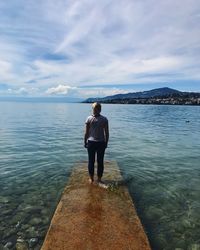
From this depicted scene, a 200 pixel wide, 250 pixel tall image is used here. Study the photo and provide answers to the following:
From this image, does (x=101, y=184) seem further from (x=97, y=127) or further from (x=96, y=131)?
Answer: (x=97, y=127)

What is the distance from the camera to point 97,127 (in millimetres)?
10836

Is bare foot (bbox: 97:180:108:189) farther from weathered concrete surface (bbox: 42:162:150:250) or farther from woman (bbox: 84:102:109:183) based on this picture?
woman (bbox: 84:102:109:183)

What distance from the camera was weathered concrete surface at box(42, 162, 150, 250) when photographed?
282 inches

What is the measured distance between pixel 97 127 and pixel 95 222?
145 inches

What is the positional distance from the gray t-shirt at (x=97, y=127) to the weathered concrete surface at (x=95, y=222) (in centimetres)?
188

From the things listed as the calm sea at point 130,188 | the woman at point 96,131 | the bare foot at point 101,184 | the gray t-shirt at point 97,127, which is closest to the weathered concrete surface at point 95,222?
the bare foot at point 101,184

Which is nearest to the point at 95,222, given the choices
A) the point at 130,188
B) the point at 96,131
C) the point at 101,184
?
the point at 101,184

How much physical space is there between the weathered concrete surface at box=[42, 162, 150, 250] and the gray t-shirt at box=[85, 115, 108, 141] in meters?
1.88

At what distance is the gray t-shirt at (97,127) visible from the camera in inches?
427

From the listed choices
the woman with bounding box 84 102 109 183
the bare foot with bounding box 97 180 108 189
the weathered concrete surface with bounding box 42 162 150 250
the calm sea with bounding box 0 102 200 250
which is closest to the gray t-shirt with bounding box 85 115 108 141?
the woman with bounding box 84 102 109 183

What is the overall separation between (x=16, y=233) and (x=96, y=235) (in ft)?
7.68

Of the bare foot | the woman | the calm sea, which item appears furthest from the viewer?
the bare foot

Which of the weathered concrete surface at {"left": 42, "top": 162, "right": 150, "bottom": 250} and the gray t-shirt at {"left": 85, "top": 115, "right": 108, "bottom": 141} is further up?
the gray t-shirt at {"left": 85, "top": 115, "right": 108, "bottom": 141}

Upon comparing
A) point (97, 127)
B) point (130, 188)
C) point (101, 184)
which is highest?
point (97, 127)
